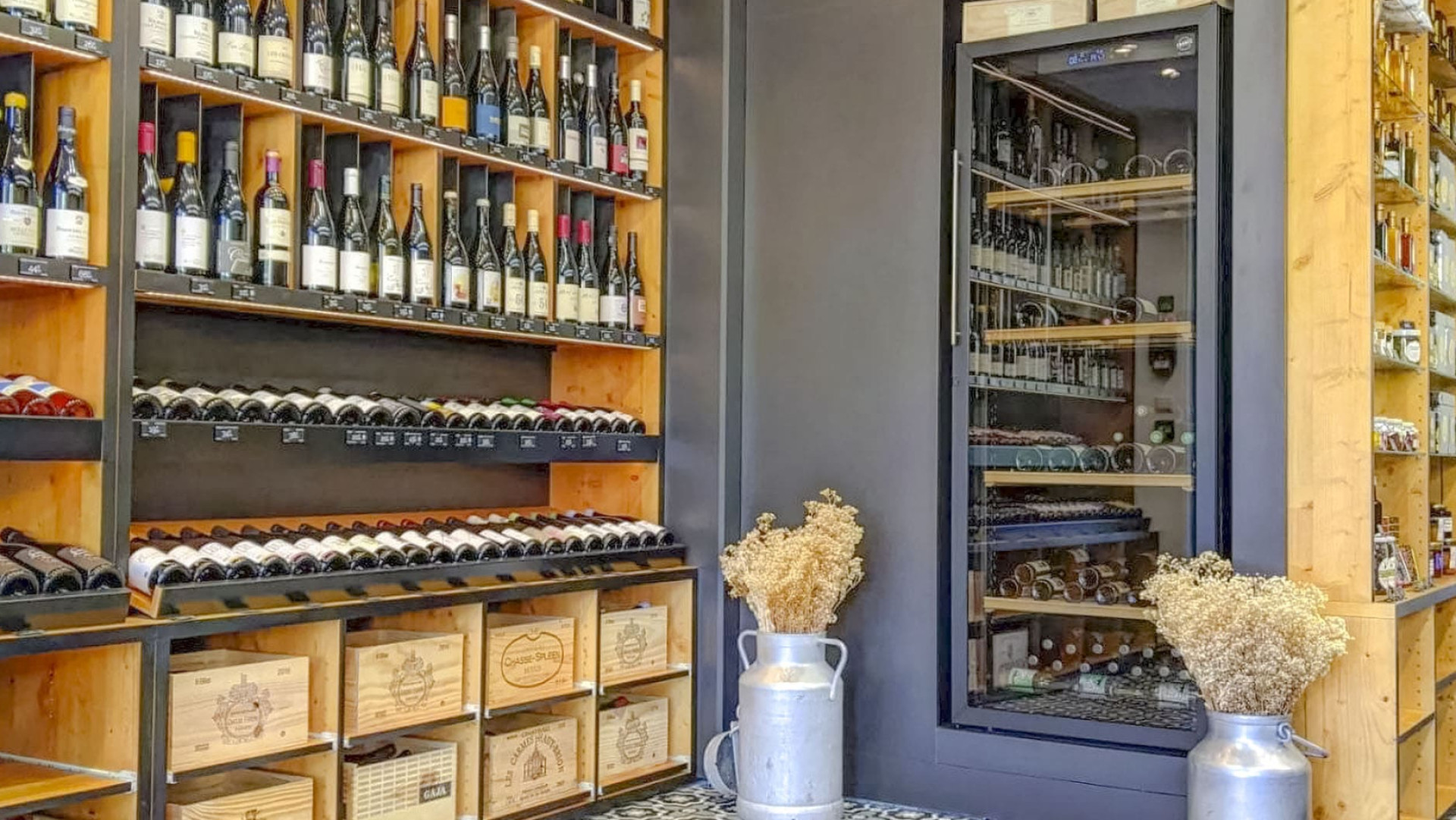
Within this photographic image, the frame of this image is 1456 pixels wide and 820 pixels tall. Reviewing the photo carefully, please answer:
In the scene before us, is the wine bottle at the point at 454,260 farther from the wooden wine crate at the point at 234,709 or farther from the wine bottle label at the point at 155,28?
the wooden wine crate at the point at 234,709

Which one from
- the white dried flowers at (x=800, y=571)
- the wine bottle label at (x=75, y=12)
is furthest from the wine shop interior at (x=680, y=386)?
the white dried flowers at (x=800, y=571)

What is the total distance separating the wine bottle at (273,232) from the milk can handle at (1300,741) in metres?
2.61

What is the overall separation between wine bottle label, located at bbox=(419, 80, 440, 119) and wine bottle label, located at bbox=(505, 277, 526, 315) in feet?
1.71

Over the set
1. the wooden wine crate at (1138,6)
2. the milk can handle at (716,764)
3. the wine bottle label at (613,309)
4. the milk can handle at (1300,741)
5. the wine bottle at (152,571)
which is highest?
the wooden wine crate at (1138,6)

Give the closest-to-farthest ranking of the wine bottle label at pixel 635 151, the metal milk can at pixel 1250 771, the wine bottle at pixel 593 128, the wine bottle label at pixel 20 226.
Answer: the wine bottle label at pixel 20 226 < the metal milk can at pixel 1250 771 < the wine bottle at pixel 593 128 < the wine bottle label at pixel 635 151

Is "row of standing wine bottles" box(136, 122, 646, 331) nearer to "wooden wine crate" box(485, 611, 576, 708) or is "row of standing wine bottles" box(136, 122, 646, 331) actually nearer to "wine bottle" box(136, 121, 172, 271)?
"wine bottle" box(136, 121, 172, 271)

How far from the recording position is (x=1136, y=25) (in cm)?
392

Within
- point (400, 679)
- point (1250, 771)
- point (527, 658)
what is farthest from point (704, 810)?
point (1250, 771)

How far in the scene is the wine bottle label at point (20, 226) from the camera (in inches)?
113

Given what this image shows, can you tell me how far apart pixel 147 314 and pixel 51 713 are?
104 centimetres

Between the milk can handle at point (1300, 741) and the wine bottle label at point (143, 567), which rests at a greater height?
the wine bottle label at point (143, 567)

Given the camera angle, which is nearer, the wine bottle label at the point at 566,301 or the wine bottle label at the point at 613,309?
the wine bottle label at the point at 566,301

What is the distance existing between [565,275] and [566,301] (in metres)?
0.11

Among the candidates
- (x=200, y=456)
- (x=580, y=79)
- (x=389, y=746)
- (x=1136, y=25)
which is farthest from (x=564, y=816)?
(x=1136, y=25)
